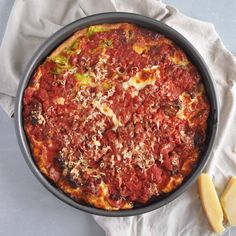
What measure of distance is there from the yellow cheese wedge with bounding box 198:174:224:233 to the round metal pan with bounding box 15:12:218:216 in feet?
0.53

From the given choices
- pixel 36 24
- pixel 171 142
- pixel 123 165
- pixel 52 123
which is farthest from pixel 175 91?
pixel 36 24

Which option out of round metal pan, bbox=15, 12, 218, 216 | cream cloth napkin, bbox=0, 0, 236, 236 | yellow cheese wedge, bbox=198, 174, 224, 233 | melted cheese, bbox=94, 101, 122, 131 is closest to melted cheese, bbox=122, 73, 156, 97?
melted cheese, bbox=94, 101, 122, 131

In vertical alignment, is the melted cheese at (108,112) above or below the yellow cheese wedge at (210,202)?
above

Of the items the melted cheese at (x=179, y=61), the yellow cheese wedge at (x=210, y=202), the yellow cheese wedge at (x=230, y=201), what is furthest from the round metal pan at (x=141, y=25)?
the yellow cheese wedge at (x=230, y=201)

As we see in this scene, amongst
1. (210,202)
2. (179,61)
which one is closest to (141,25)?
(179,61)

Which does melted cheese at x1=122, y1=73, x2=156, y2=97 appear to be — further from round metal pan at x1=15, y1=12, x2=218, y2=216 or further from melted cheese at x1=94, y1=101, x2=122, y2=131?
round metal pan at x1=15, y1=12, x2=218, y2=216

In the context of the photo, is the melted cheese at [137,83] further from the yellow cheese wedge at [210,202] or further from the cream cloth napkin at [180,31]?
the yellow cheese wedge at [210,202]

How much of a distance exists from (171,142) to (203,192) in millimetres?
Answer: 335

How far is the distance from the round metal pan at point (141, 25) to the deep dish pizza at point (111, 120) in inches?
1.2

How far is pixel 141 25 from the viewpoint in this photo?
230cm

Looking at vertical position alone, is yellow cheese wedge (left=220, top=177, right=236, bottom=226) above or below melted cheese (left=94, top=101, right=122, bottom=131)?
below

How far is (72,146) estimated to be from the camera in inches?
86.5

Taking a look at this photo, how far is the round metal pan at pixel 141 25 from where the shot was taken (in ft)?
7.20

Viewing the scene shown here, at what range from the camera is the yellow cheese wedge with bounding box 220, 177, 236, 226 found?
2414 mm
